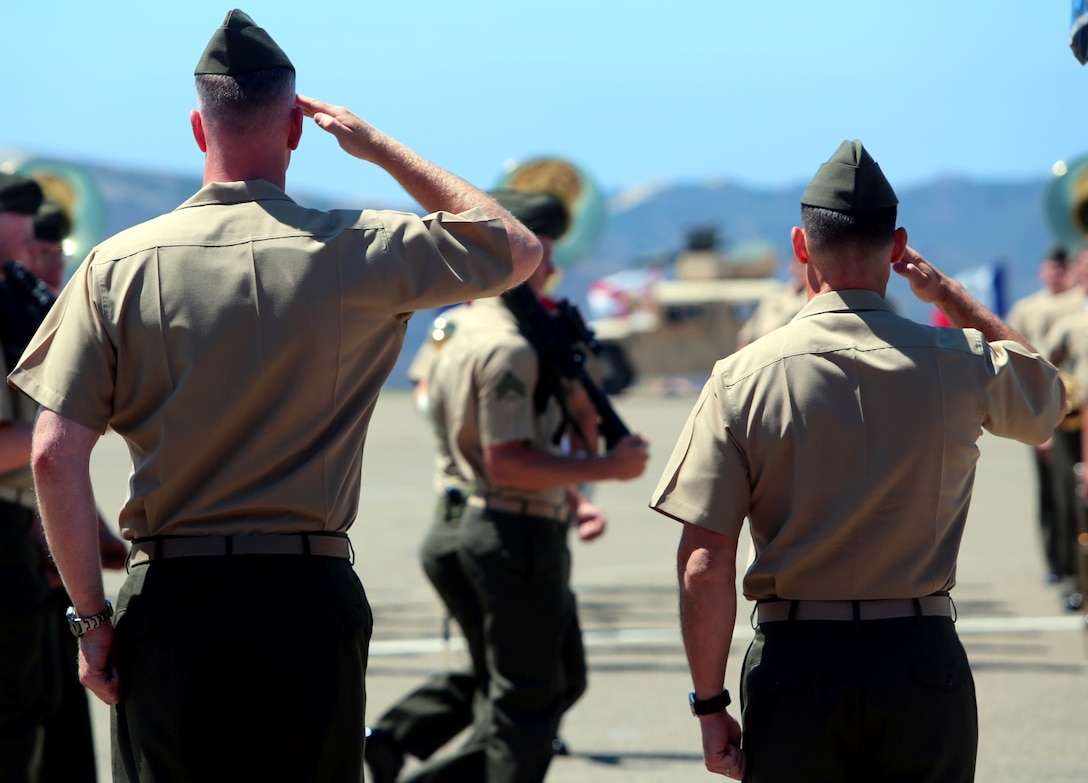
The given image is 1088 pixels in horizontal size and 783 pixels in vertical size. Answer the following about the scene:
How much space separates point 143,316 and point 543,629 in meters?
2.29

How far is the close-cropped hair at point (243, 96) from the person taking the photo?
302cm

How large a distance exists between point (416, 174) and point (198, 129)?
46cm

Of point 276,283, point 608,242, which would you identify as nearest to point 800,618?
point 276,283

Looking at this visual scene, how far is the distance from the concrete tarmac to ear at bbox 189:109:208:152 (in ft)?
3.24

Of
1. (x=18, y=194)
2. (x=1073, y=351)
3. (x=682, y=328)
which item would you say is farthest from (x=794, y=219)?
(x=18, y=194)

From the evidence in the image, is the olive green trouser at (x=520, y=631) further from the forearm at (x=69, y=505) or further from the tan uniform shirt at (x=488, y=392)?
the forearm at (x=69, y=505)

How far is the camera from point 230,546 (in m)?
2.98

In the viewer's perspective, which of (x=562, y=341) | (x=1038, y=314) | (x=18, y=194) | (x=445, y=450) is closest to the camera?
(x=18, y=194)

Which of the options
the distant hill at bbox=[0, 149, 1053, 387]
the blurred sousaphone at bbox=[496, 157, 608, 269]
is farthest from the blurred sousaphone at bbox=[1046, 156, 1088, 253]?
the distant hill at bbox=[0, 149, 1053, 387]

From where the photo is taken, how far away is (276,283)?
2.99 metres

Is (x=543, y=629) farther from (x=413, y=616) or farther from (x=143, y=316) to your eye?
(x=413, y=616)

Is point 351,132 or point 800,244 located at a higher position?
point 351,132

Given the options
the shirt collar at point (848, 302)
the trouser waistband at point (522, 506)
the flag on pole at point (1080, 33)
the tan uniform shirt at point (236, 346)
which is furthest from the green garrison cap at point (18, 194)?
the flag on pole at point (1080, 33)

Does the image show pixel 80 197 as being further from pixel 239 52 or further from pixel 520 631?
pixel 239 52
